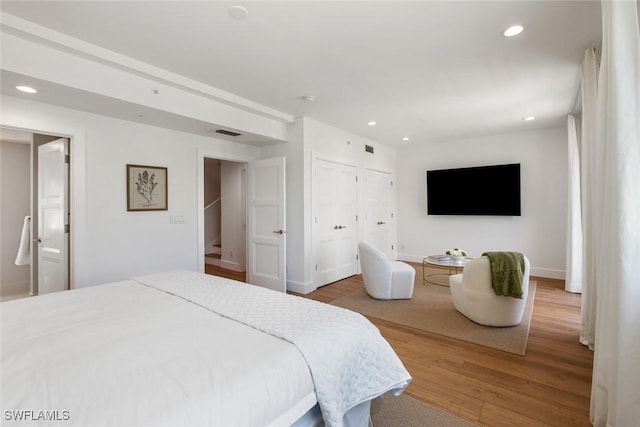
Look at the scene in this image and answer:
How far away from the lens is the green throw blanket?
8.82ft

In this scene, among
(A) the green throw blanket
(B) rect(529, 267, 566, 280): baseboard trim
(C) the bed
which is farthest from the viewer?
(B) rect(529, 267, 566, 280): baseboard trim

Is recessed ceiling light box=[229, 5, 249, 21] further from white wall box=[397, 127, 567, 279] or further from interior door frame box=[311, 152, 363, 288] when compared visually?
white wall box=[397, 127, 567, 279]

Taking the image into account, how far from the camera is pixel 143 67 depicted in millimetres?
2621

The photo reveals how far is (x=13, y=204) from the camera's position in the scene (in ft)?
13.7

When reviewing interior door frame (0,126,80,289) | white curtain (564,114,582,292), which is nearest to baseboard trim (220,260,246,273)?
interior door frame (0,126,80,289)

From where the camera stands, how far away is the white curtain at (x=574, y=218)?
396 centimetres

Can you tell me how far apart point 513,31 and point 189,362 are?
3.04 meters

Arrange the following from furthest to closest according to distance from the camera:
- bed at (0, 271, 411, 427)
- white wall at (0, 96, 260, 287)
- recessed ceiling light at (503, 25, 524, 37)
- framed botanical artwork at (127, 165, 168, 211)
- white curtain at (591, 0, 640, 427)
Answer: framed botanical artwork at (127, 165, 168, 211), white wall at (0, 96, 260, 287), recessed ceiling light at (503, 25, 524, 37), white curtain at (591, 0, 640, 427), bed at (0, 271, 411, 427)

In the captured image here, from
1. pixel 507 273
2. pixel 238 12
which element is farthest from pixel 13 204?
pixel 507 273

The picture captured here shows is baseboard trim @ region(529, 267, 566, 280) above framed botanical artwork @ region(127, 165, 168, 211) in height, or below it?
below

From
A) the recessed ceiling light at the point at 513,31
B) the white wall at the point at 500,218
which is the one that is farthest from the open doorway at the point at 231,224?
the recessed ceiling light at the point at 513,31

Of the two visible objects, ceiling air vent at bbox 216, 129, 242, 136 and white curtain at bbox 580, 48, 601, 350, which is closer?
white curtain at bbox 580, 48, 601, 350

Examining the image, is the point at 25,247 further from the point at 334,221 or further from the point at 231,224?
the point at 334,221

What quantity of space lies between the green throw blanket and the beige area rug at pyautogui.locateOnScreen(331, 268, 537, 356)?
0.44 m
